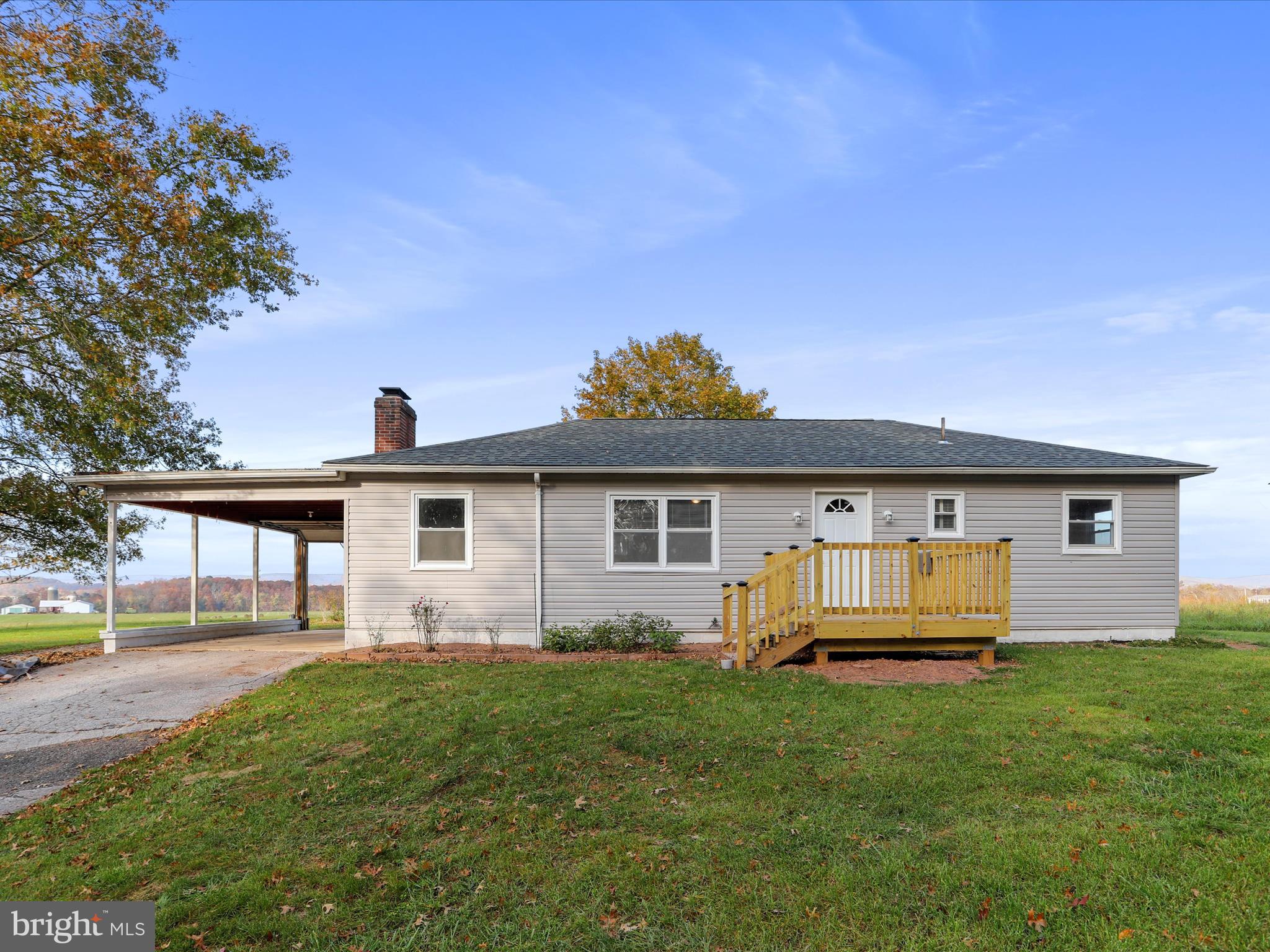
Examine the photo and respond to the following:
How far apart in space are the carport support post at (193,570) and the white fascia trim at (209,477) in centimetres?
300

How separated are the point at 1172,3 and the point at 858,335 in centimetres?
858

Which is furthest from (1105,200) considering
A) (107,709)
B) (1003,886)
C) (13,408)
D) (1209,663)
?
(13,408)

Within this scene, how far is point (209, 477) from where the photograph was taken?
1276cm

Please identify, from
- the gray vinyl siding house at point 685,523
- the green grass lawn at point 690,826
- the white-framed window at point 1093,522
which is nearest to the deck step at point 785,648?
the green grass lawn at point 690,826

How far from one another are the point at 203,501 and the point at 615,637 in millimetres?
8185

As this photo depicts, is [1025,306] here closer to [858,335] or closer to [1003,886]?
[858,335]

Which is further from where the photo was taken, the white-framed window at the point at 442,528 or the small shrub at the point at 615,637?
the white-framed window at the point at 442,528

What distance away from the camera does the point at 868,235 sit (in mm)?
16312

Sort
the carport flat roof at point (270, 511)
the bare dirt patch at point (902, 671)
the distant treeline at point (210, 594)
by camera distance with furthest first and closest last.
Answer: the distant treeline at point (210, 594)
the carport flat roof at point (270, 511)
the bare dirt patch at point (902, 671)

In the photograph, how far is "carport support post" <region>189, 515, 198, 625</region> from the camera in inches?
617

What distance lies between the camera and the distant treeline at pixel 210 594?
973 inches

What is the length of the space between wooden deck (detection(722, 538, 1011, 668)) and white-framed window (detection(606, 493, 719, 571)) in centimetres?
275

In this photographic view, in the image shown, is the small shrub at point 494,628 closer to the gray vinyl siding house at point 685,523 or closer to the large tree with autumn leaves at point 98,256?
the gray vinyl siding house at point 685,523

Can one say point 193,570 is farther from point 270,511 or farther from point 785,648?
point 785,648
